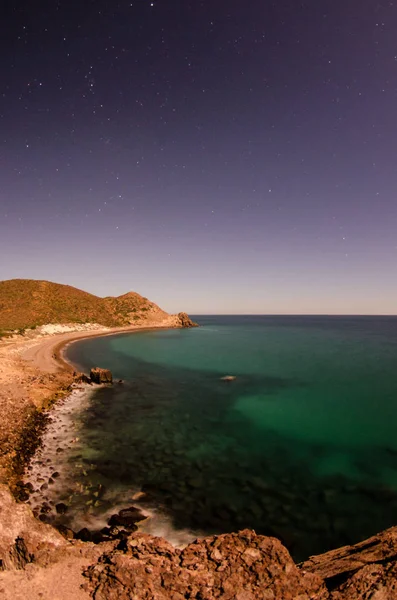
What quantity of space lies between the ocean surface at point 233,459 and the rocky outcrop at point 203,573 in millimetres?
5192

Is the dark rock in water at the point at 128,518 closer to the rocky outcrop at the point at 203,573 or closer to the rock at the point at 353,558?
the rocky outcrop at the point at 203,573

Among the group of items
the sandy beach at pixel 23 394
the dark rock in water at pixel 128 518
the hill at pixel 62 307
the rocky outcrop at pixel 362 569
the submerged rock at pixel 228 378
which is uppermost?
the hill at pixel 62 307

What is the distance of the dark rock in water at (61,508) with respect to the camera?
476 inches

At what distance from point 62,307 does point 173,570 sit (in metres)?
111

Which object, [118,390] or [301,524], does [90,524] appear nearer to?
[301,524]

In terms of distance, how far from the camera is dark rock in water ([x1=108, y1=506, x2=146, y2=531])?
38.3 ft

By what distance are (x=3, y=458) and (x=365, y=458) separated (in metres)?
22.1

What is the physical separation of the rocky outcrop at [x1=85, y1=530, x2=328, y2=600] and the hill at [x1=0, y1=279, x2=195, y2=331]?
269 feet

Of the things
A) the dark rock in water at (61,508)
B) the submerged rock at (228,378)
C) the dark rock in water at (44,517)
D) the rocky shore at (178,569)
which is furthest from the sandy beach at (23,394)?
the submerged rock at (228,378)

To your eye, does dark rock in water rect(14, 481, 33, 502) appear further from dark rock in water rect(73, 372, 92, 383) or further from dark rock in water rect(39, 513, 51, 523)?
dark rock in water rect(73, 372, 92, 383)

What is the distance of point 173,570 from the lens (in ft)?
21.4

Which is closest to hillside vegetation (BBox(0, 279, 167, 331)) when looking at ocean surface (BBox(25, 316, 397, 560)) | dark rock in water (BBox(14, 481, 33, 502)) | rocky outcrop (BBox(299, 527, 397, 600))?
ocean surface (BBox(25, 316, 397, 560))

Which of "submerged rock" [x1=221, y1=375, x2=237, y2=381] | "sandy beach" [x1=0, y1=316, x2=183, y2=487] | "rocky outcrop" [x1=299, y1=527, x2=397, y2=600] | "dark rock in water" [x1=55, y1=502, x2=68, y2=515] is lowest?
"submerged rock" [x1=221, y1=375, x2=237, y2=381]

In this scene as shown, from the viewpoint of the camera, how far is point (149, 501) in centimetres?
1320
